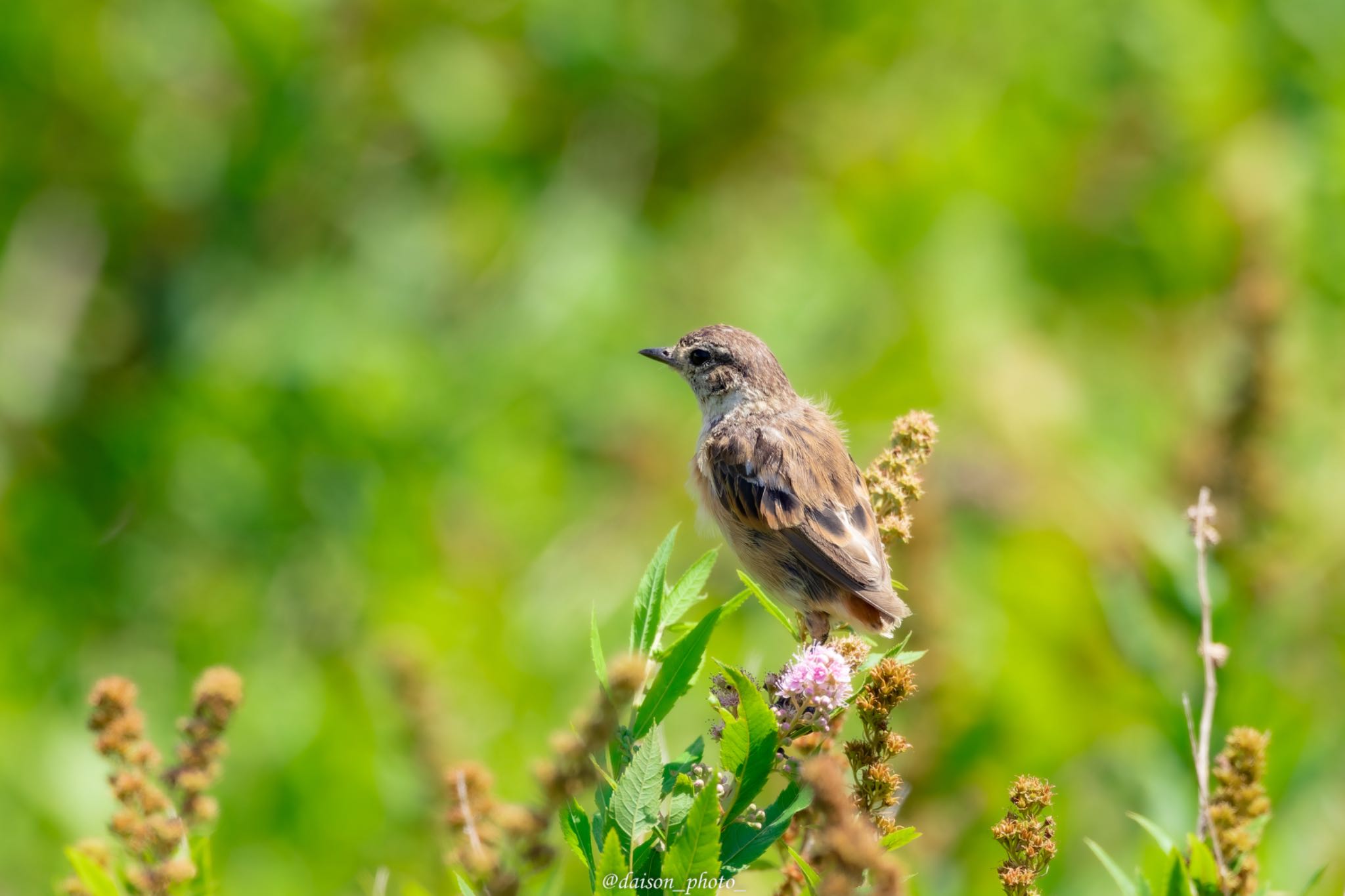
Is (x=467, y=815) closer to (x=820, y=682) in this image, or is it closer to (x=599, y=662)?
(x=599, y=662)

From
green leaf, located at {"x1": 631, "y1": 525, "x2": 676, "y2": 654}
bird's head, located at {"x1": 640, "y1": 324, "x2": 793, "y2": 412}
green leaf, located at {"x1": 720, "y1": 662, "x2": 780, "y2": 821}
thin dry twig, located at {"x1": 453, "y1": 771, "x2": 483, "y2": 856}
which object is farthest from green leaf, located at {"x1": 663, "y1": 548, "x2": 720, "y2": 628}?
bird's head, located at {"x1": 640, "y1": 324, "x2": 793, "y2": 412}

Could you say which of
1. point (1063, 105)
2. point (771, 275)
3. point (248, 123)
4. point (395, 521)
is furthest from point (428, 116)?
point (1063, 105)

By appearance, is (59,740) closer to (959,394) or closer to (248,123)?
(248,123)

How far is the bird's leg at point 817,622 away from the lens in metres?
2.95

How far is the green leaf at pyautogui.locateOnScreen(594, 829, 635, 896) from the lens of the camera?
1739 mm

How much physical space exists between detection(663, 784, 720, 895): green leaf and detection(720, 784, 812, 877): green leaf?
0.09m

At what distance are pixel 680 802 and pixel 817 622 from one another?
1.26 metres

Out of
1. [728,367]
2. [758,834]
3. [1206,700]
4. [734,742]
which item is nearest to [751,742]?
[734,742]

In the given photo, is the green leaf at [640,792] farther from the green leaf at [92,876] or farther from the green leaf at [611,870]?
the green leaf at [92,876]

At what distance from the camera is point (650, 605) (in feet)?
6.76

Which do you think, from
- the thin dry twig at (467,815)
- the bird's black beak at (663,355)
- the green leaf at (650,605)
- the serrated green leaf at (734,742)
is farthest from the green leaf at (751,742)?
the bird's black beak at (663,355)

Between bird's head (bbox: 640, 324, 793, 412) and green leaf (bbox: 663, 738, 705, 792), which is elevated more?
bird's head (bbox: 640, 324, 793, 412)

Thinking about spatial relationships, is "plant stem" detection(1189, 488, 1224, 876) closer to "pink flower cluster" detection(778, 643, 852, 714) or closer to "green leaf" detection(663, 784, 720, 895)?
"pink flower cluster" detection(778, 643, 852, 714)

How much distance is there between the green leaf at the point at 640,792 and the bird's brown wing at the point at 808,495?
3.82ft
